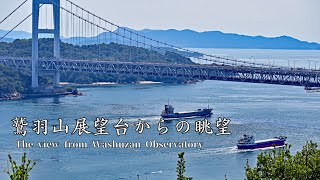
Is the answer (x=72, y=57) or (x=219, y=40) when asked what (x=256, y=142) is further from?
(x=219, y=40)

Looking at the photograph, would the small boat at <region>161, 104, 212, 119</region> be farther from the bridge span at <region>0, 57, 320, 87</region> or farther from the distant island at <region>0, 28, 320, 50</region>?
the distant island at <region>0, 28, 320, 50</region>

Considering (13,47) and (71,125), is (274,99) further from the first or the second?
(13,47)

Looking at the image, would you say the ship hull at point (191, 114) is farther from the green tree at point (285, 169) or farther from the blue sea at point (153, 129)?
the green tree at point (285, 169)

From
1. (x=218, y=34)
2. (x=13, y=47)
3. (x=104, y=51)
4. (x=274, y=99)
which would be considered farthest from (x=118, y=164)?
(x=218, y=34)

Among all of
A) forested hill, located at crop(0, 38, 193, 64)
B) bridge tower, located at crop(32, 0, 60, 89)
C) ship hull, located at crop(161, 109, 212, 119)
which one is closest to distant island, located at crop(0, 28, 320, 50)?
forested hill, located at crop(0, 38, 193, 64)

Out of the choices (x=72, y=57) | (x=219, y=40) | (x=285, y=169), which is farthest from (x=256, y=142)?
(x=219, y=40)

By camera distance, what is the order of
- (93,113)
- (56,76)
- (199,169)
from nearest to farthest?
(199,169) < (93,113) < (56,76)
